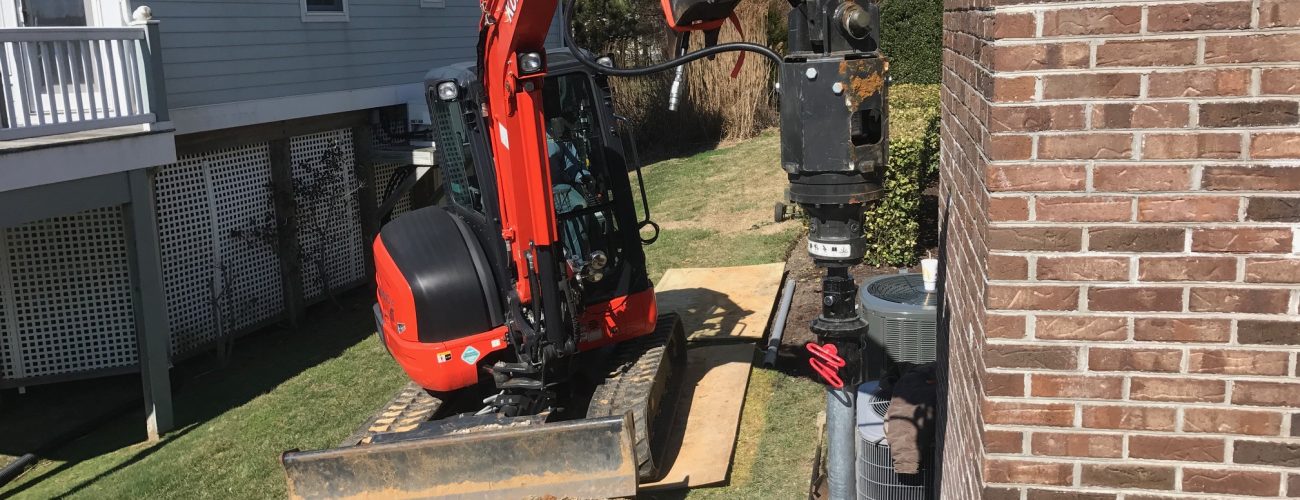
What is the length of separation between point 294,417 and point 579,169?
3503 mm

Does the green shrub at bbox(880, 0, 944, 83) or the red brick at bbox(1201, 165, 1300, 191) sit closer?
the red brick at bbox(1201, 165, 1300, 191)

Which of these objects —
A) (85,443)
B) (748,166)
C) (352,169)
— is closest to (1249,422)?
(85,443)

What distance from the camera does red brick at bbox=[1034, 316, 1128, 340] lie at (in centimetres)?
279

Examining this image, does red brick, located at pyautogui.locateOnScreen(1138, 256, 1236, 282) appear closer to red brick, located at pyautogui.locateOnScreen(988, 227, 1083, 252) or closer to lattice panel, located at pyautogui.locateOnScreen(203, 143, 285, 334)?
red brick, located at pyautogui.locateOnScreen(988, 227, 1083, 252)

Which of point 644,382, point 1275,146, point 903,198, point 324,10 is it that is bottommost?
point 644,382

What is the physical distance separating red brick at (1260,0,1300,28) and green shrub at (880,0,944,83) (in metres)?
17.6

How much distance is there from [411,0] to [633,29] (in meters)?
8.52

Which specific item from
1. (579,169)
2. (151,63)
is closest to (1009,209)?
(579,169)

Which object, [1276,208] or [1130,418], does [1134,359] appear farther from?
[1276,208]

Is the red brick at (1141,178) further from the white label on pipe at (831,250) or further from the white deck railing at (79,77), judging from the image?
the white deck railing at (79,77)

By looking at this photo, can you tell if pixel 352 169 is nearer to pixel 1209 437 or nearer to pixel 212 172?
pixel 212 172

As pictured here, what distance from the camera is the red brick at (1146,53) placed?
2.64 metres

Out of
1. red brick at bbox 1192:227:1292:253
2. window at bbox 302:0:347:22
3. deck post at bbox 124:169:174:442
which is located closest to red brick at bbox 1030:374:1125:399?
red brick at bbox 1192:227:1292:253

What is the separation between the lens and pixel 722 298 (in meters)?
11.1
